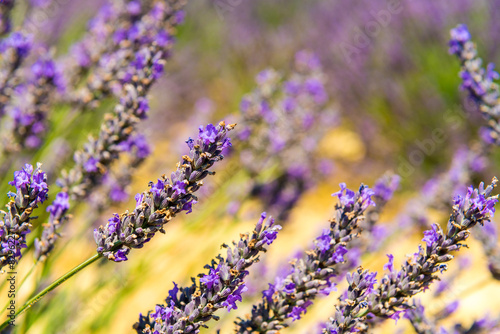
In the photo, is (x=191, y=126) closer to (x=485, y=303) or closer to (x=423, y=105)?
(x=485, y=303)

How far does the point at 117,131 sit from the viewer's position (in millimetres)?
1391

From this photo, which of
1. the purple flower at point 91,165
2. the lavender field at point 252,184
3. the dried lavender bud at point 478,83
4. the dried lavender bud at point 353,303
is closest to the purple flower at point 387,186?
Answer: the lavender field at point 252,184

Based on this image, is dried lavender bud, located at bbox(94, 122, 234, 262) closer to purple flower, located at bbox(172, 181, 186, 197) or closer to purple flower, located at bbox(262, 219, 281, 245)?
purple flower, located at bbox(172, 181, 186, 197)

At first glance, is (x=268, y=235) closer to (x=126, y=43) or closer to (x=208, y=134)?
(x=208, y=134)

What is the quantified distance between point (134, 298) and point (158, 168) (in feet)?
3.42

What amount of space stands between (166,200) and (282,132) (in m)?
1.46

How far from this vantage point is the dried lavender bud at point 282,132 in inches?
89.7

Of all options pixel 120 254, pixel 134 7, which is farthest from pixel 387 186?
pixel 134 7

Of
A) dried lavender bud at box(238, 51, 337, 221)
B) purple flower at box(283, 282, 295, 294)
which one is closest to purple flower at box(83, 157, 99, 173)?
purple flower at box(283, 282, 295, 294)

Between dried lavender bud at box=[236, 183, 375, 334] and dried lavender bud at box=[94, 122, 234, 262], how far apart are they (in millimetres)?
309

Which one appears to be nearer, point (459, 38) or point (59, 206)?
point (59, 206)

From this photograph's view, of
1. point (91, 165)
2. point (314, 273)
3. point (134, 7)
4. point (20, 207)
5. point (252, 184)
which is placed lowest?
point (314, 273)

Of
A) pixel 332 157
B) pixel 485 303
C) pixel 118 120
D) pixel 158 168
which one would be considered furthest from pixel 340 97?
pixel 118 120

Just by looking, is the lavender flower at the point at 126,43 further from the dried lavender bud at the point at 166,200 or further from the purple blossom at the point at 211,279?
the purple blossom at the point at 211,279
